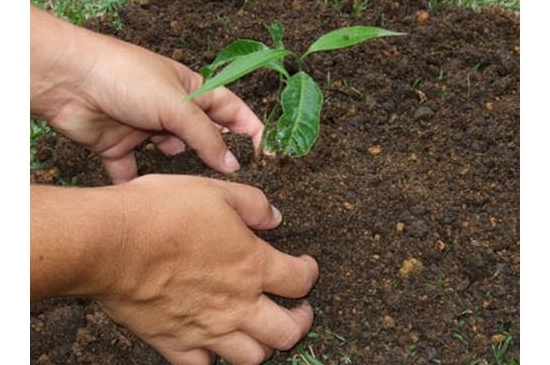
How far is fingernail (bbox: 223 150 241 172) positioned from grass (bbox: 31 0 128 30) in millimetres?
764

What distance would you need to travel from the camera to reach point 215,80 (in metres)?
1.33

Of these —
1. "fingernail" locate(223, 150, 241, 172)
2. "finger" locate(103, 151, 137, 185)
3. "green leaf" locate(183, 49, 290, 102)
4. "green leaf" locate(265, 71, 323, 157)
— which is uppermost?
"green leaf" locate(183, 49, 290, 102)

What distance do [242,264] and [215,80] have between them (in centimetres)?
35

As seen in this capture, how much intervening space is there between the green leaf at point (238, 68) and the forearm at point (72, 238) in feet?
0.78

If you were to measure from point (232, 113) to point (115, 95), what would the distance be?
0.94 feet

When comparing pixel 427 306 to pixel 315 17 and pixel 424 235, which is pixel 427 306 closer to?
pixel 424 235

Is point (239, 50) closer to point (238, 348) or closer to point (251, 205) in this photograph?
point (251, 205)

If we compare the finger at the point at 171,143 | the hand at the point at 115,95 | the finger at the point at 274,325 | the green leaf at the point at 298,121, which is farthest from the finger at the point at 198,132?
the finger at the point at 274,325

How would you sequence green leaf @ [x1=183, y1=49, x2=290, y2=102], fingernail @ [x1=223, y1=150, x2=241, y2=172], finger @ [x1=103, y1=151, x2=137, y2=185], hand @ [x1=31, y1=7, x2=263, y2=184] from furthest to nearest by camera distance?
finger @ [x1=103, y1=151, x2=137, y2=185] < fingernail @ [x1=223, y1=150, x2=241, y2=172] < hand @ [x1=31, y1=7, x2=263, y2=184] < green leaf @ [x1=183, y1=49, x2=290, y2=102]

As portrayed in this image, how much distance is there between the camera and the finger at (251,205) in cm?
151

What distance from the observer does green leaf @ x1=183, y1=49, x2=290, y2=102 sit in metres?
1.32

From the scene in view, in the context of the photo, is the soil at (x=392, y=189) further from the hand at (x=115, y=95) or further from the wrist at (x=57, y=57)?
the wrist at (x=57, y=57)

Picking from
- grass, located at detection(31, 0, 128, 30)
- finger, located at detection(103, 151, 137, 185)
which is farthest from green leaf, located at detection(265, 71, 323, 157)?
grass, located at detection(31, 0, 128, 30)

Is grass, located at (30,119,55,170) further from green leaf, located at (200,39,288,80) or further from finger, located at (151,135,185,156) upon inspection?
green leaf, located at (200,39,288,80)
